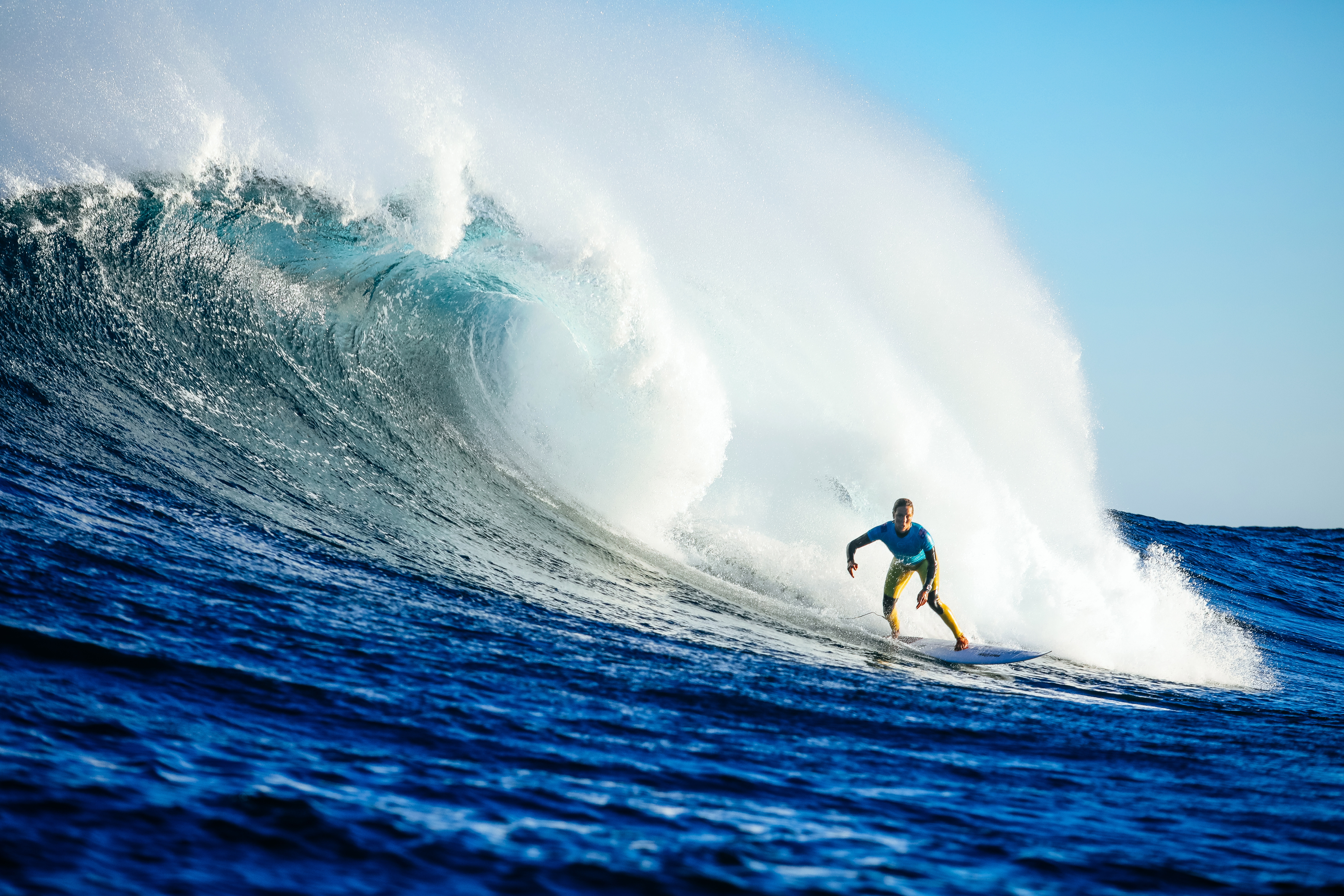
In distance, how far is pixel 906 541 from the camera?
26.1ft

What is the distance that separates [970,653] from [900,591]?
1.04 m

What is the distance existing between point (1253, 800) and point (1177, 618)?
22.2ft

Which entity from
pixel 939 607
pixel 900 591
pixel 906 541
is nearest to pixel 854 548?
pixel 906 541

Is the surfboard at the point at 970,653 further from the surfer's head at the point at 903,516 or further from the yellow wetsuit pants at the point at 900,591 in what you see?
the surfer's head at the point at 903,516

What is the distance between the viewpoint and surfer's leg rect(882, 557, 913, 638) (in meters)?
7.77

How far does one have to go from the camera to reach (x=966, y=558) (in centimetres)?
1038

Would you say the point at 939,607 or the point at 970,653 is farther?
the point at 939,607

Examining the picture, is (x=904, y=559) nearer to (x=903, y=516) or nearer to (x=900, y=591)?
(x=900, y=591)

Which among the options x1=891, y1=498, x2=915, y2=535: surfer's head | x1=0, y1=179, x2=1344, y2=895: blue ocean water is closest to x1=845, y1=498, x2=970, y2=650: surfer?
x1=891, y1=498, x2=915, y2=535: surfer's head

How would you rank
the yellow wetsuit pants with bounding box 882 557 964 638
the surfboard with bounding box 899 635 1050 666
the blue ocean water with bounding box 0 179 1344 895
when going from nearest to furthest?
the blue ocean water with bounding box 0 179 1344 895, the surfboard with bounding box 899 635 1050 666, the yellow wetsuit pants with bounding box 882 557 964 638

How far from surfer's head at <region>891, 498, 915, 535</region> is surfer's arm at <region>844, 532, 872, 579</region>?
0.30 m

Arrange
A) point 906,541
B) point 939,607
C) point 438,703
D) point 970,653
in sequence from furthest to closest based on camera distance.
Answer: point 906,541 → point 939,607 → point 970,653 → point 438,703

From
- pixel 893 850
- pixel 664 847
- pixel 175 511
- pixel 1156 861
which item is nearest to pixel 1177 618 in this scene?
pixel 1156 861

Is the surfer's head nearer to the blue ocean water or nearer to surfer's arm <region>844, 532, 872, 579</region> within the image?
surfer's arm <region>844, 532, 872, 579</region>
